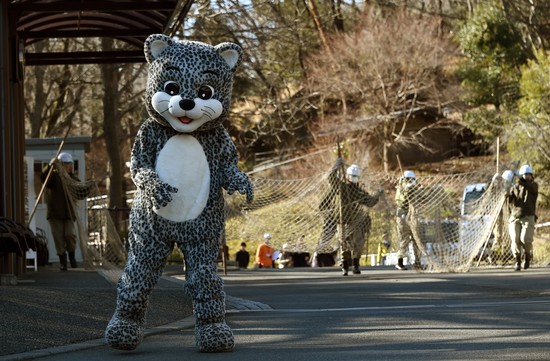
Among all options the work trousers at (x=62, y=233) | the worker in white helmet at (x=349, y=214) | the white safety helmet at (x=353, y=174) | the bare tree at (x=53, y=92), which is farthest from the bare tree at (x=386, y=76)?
the work trousers at (x=62, y=233)

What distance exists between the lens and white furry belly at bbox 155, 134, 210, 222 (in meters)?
8.29

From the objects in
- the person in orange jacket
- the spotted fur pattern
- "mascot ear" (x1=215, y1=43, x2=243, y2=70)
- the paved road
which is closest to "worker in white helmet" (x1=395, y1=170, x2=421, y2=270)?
the paved road

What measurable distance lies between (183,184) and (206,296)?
28.7 inches

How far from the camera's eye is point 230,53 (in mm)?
8641

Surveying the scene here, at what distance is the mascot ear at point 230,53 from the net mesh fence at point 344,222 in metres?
10.3

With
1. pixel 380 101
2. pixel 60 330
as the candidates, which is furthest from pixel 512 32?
pixel 60 330

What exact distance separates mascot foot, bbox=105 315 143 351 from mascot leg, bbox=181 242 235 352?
0.38 meters

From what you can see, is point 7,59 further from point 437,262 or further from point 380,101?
point 380,101

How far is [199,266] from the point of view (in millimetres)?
8258

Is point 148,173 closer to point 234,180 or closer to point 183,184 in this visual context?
point 183,184

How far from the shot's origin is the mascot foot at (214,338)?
316 inches

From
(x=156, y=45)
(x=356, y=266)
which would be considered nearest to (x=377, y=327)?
(x=156, y=45)

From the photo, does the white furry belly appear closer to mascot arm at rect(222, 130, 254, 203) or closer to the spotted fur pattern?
the spotted fur pattern

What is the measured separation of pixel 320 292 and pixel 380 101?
3207 centimetres
